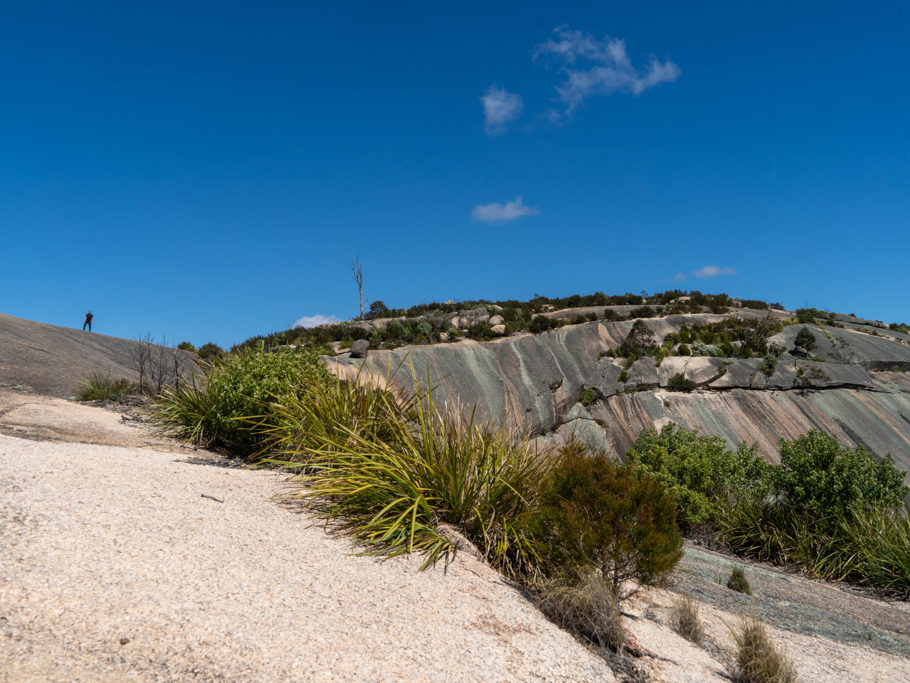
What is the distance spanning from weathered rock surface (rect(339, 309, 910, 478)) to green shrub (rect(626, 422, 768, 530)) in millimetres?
8047

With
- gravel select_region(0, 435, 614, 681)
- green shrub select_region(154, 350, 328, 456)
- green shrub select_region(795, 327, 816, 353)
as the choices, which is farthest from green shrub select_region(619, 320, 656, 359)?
gravel select_region(0, 435, 614, 681)

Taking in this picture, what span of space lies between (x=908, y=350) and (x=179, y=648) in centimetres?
3493

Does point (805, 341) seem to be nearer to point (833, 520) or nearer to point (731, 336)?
point (731, 336)

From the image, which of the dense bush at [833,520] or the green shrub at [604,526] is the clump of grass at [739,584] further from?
the dense bush at [833,520]

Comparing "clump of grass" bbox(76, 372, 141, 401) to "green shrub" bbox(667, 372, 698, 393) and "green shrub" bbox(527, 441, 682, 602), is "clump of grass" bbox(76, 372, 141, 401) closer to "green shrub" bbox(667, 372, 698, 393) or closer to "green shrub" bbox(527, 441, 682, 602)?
"green shrub" bbox(527, 441, 682, 602)

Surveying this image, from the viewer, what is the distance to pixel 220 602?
13.4ft

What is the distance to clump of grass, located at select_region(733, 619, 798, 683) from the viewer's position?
4.66 metres

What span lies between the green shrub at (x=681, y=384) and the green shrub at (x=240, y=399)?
16.6 metres

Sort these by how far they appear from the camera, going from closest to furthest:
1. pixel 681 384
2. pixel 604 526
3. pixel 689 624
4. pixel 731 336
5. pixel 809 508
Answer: pixel 604 526
pixel 689 624
pixel 809 508
pixel 681 384
pixel 731 336

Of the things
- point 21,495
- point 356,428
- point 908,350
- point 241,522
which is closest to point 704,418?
point 908,350

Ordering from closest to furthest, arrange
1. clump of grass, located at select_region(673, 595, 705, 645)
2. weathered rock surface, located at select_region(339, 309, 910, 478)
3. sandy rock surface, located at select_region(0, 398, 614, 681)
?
sandy rock surface, located at select_region(0, 398, 614, 681)
clump of grass, located at select_region(673, 595, 705, 645)
weathered rock surface, located at select_region(339, 309, 910, 478)

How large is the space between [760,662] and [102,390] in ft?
53.7

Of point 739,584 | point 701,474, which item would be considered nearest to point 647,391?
point 701,474

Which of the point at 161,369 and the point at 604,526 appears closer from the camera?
the point at 604,526
